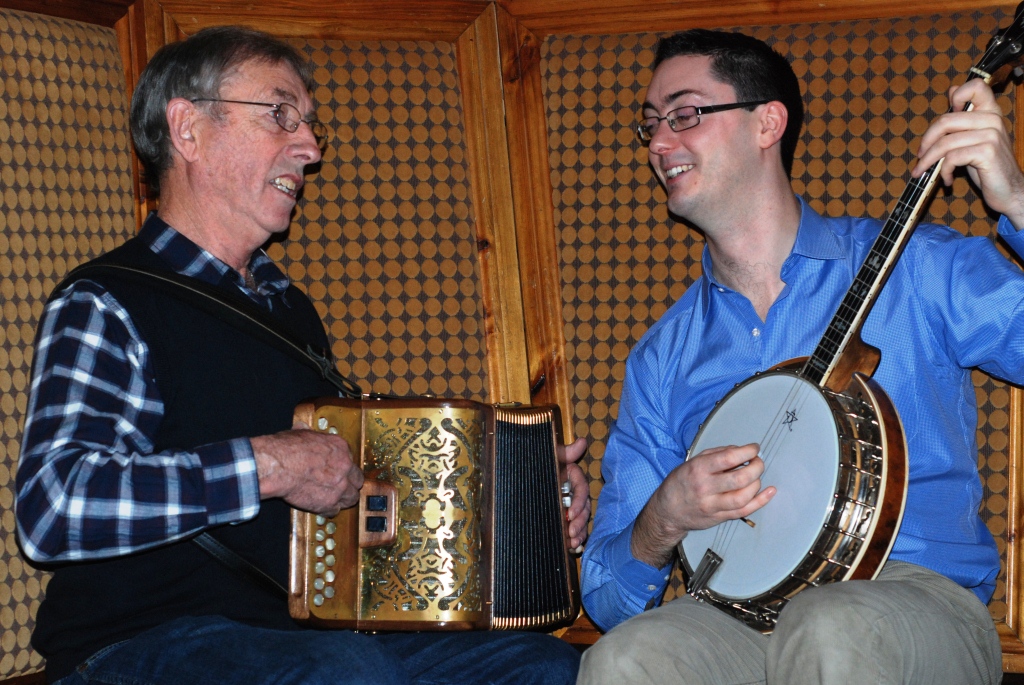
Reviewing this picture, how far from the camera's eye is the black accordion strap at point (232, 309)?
1790 millimetres

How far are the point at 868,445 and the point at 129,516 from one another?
3.66 feet

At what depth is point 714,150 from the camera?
2074 millimetres

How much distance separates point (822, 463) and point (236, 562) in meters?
0.98

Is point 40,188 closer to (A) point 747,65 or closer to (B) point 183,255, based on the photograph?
(B) point 183,255

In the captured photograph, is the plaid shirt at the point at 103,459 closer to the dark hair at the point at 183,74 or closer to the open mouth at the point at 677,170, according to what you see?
the dark hair at the point at 183,74

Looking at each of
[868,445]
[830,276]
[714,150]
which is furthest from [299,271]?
[868,445]

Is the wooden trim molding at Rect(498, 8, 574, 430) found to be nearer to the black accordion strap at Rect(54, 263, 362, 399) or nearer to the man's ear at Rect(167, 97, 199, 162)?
the black accordion strap at Rect(54, 263, 362, 399)

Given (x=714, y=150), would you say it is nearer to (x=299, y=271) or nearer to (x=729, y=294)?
(x=729, y=294)

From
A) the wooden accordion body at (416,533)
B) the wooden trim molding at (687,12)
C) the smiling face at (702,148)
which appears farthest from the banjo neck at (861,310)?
the wooden trim molding at (687,12)

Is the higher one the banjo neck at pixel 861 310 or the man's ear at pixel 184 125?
the man's ear at pixel 184 125

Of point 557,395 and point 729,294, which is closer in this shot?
point 729,294

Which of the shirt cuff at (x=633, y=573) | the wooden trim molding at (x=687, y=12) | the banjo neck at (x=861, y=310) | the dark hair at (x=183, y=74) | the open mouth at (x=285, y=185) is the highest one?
the wooden trim molding at (x=687, y=12)

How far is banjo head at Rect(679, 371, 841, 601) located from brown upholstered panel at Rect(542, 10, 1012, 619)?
61 cm

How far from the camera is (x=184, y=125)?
2.02 m
